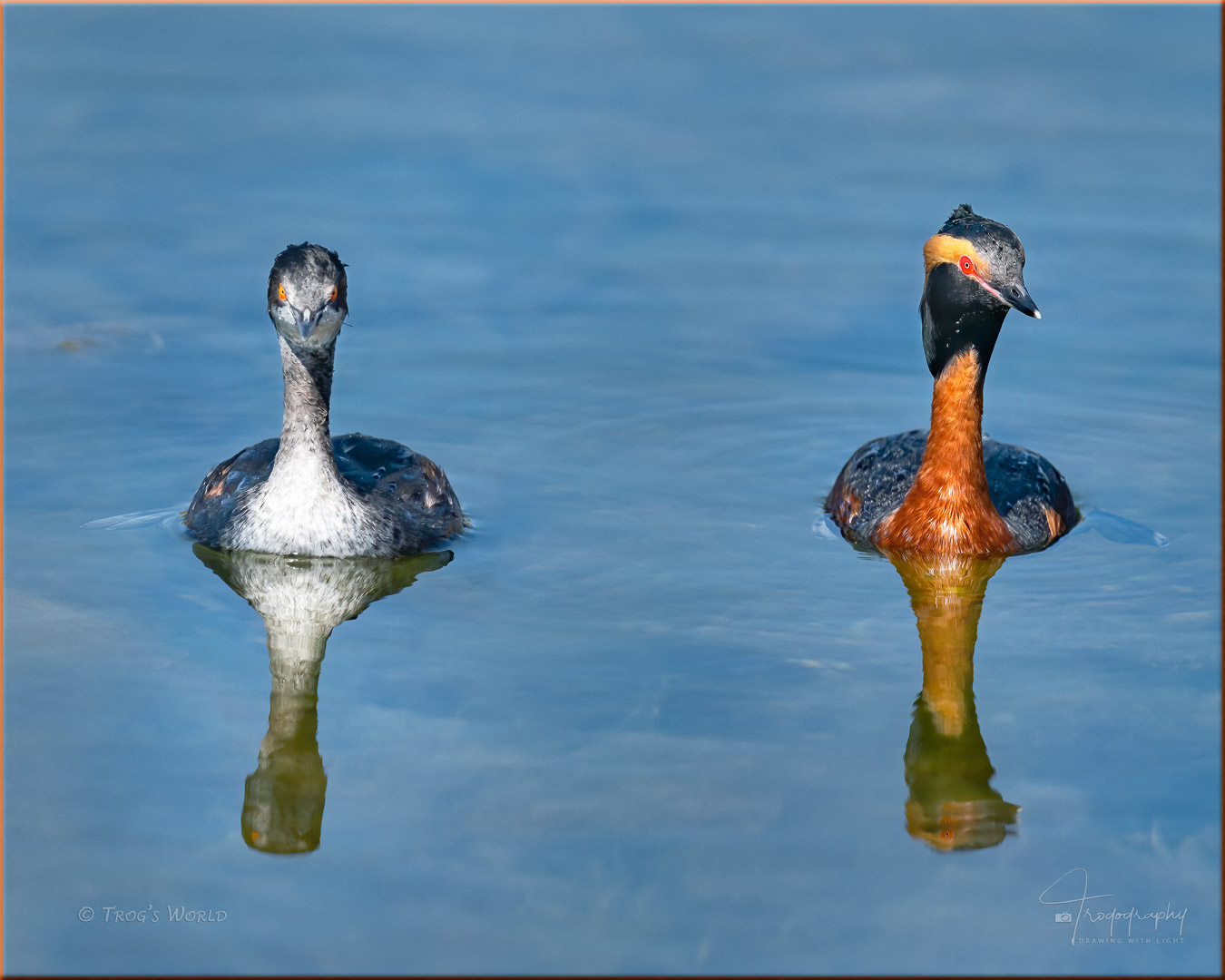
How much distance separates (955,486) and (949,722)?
99.4 inches

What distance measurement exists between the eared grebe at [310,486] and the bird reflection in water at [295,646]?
0.36 ft

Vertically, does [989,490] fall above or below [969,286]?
below

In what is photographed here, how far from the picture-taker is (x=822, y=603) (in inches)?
461

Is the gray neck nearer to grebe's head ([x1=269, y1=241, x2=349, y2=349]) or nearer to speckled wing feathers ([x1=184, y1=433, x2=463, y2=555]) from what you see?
grebe's head ([x1=269, y1=241, x2=349, y2=349])

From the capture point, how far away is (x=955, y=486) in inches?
489

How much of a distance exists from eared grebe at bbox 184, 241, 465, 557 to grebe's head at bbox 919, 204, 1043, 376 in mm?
3617

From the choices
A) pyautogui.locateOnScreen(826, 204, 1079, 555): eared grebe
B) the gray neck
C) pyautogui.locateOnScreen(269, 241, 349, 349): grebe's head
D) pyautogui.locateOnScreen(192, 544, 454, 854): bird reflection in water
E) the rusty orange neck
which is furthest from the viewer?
the rusty orange neck

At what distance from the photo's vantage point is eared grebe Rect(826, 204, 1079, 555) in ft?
38.7

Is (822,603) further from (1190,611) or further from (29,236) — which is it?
(29,236)

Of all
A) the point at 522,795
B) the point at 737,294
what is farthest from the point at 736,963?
the point at 737,294

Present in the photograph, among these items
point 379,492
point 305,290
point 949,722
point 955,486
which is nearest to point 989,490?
point 955,486

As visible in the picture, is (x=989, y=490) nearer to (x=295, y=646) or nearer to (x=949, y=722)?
(x=949, y=722)

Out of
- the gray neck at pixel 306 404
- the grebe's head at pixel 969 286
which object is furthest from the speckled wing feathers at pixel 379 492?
the grebe's head at pixel 969 286

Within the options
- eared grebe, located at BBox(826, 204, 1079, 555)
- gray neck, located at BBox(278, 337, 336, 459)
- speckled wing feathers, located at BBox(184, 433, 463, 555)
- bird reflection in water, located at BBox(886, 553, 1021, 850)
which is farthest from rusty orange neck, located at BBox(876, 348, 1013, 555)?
gray neck, located at BBox(278, 337, 336, 459)
